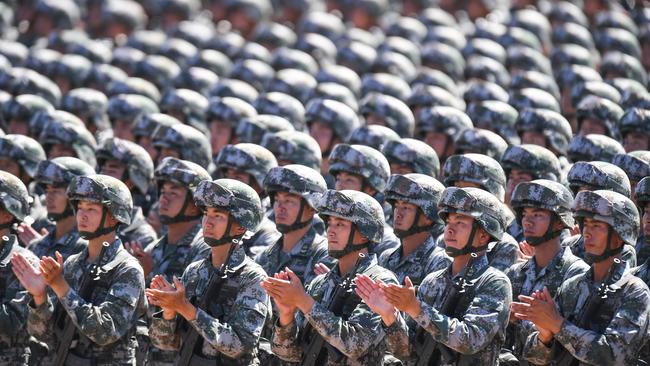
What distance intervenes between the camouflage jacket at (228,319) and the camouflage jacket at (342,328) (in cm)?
Result: 23

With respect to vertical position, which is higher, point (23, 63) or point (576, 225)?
point (576, 225)

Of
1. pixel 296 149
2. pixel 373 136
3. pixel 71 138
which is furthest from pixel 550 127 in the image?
pixel 71 138

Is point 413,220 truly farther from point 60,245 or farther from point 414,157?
point 60,245

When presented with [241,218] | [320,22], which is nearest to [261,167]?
[241,218]

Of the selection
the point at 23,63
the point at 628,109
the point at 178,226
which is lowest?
the point at 23,63

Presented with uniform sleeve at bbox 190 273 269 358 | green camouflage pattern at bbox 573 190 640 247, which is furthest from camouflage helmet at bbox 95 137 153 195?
green camouflage pattern at bbox 573 190 640 247

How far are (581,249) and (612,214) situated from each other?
142cm

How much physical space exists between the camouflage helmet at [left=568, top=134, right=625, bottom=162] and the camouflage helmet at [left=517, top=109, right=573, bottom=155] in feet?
3.47

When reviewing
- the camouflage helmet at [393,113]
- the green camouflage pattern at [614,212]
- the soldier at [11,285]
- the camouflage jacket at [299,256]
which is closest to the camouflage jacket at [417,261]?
the camouflage jacket at [299,256]

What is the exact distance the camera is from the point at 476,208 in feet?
37.8

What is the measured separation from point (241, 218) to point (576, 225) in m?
3.01

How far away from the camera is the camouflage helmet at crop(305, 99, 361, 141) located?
17734mm

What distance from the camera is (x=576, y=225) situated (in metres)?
13.0

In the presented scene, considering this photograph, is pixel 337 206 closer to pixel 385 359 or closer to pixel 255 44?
pixel 385 359
